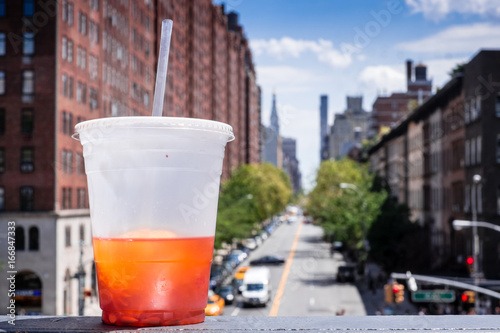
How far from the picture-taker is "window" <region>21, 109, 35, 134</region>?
45.4 meters

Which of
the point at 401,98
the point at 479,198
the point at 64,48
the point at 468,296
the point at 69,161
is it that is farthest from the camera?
the point at 401,98

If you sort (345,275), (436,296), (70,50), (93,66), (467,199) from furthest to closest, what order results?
(345,275), (93,66), (70,50), (467,199), (436,296)

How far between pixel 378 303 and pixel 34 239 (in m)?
23.3

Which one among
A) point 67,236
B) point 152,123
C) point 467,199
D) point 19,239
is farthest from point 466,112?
point 152,123

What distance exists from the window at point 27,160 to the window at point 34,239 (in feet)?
13.2

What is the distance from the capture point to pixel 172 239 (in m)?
2.90

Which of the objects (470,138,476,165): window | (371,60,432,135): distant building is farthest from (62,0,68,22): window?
(371,60,432,135): distant building

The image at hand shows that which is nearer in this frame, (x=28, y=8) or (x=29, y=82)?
(x=28, y=8)

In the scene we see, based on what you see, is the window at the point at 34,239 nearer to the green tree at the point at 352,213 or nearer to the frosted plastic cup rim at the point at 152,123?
the green tree at the point at 352,213

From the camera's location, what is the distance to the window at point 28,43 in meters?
45.1

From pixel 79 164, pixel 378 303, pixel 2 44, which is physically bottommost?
pixel 378 303

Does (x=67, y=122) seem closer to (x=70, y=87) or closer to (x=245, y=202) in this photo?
(x=70, y=87)

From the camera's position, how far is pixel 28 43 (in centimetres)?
4525

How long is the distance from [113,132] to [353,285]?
57071 mm
